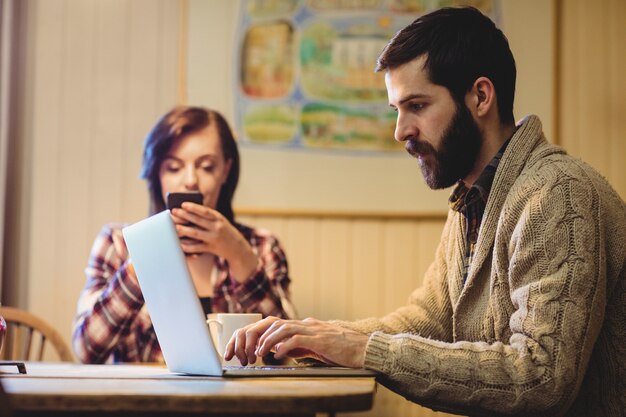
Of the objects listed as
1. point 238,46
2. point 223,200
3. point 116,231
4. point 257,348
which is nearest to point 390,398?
point 223,200

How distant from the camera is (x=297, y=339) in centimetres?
127

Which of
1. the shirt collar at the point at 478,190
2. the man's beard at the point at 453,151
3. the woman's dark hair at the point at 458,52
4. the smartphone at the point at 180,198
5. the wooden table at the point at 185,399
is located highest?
the woman's dark hair at the point at 458,52

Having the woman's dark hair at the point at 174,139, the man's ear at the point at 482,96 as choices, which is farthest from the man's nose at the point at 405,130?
the woman's dark hair at the point at 174,139

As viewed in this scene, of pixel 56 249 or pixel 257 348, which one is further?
pixel 56 249

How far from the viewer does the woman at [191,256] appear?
2057 millimetres

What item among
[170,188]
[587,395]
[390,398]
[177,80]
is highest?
[177,80]

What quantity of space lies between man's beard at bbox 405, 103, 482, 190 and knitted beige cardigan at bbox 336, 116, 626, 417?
11cm

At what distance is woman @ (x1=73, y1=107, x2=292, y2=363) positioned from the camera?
6.75ft

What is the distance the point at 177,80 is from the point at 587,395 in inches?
68.8

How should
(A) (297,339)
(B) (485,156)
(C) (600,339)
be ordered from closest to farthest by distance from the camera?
(A) (297,339)
(C) (600,339)
(B) (485,156)

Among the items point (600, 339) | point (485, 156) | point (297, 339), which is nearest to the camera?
point (297, 339)

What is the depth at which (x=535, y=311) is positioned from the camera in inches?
49.2

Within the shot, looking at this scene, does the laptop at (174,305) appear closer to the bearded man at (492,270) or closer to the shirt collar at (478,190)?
the bearded man at (492,270)

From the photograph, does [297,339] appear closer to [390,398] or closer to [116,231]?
[116,231]
